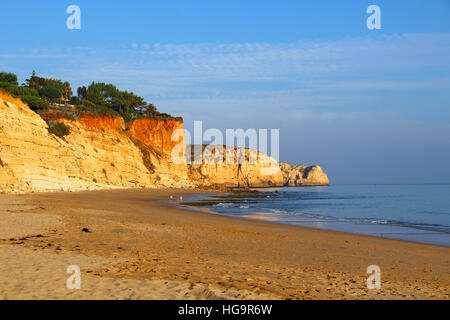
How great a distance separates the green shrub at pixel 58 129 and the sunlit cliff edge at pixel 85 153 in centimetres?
53

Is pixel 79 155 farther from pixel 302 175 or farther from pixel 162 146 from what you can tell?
pixel 302 175

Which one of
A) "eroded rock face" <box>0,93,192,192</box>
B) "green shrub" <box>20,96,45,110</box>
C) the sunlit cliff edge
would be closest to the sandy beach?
"eroded rock face" <box>0,93,192,192</box>

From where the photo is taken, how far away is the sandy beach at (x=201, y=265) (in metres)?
6.04

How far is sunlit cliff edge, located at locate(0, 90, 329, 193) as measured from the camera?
33844 mm

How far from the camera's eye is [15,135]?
34.1 metres

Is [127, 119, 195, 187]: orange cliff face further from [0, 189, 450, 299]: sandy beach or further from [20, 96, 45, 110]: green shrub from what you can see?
[0, 189, 450, 299]: sandy beach

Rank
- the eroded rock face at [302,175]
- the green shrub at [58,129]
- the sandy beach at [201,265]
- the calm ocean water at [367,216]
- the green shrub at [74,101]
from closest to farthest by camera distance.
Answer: the sandy beach at [201,265] < the calm ocean water at [367,216] < the green shrub at [58,129] < the green shrub at [74,101] < the eroded rock face at [302,175]

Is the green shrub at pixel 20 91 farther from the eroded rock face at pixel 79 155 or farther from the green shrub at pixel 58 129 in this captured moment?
the green shrub at pixel 58 129

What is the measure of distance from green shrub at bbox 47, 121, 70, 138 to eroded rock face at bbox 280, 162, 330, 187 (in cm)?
14242

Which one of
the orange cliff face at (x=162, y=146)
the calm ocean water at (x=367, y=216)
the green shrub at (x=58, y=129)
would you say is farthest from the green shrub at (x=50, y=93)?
the calm ocean water at (x=367, y=216)

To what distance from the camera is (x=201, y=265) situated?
8234 millimetres
